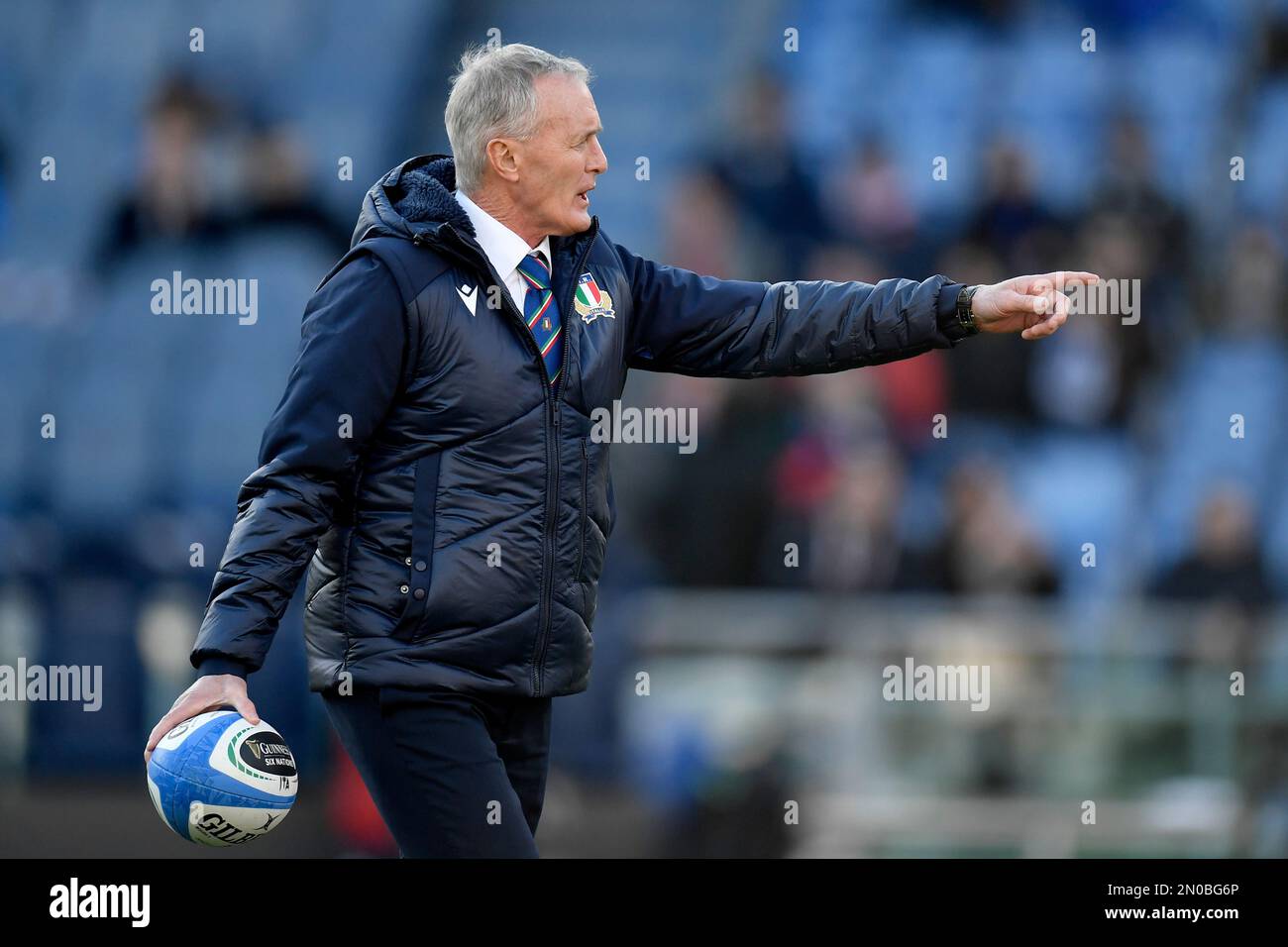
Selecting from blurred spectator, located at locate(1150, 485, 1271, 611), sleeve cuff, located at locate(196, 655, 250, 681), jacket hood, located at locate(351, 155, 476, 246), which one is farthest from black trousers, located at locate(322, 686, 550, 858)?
blurred spectator, located at locate(1150, 485, 1271, 611)

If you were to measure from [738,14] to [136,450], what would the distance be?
4907 mm

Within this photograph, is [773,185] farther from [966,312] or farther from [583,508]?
[583,508]

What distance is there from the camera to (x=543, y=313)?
355 cm

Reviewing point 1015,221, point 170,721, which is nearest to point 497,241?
point 170,721

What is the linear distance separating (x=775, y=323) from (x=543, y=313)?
539mm

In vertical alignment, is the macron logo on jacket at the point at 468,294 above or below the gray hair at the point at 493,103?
below

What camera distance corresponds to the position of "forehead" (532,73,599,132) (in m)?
3.57

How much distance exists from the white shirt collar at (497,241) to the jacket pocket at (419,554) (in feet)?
1.32

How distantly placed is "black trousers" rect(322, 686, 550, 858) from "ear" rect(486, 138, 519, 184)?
967 mm

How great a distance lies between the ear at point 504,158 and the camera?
140 inches

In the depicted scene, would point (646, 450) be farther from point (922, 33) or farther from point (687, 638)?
point (922, 33)

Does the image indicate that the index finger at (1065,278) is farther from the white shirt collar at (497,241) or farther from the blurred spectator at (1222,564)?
the blurred spectator at (1222,564)

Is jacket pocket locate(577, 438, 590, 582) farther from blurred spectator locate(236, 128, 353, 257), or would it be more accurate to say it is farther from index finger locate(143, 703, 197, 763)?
blurred spectator locate(236, 128, 353, 257)

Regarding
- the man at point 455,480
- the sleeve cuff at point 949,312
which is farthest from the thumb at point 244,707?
the sleeve cuff at point 949,312
